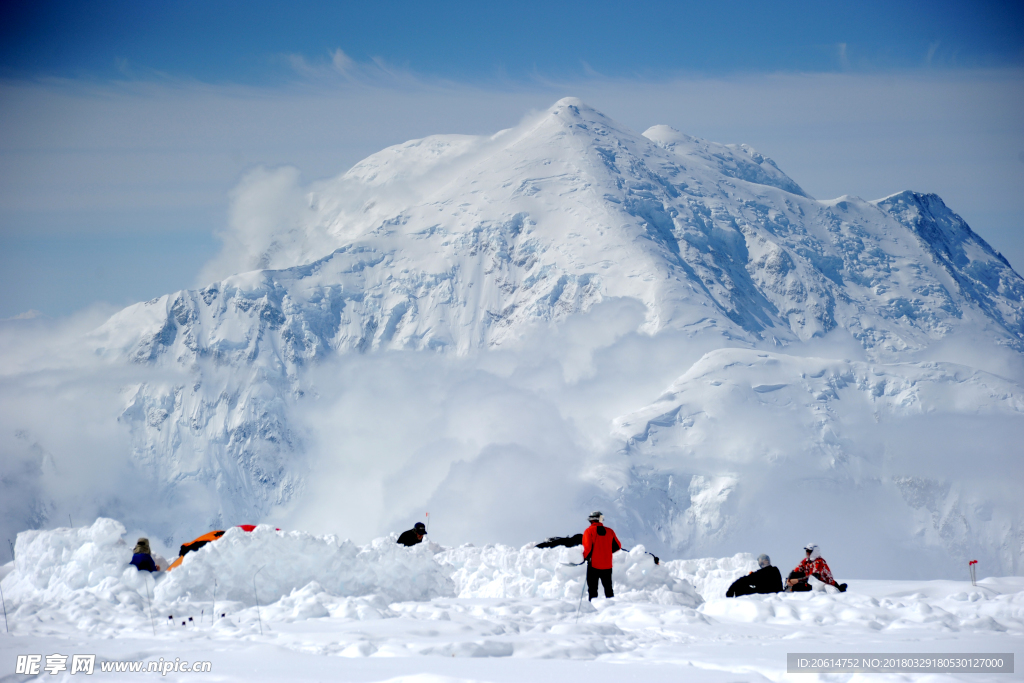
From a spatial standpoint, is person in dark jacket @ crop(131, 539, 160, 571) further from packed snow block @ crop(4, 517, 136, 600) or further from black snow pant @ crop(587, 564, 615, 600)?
black snow pant @ crop(587, 564, 615, 600)

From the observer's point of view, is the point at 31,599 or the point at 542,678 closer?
the point at 542,678

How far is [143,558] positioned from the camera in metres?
14.4

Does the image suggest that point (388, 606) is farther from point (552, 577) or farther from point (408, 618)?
A: point (552, 577)

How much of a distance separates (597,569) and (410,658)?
21.1ft

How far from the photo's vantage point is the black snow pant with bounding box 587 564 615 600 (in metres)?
15.4

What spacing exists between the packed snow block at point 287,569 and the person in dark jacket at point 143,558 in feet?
2.38

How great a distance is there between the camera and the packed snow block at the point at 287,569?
1398cm

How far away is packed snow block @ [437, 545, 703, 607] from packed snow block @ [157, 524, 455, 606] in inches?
116

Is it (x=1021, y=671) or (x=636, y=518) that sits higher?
(x=636, y=518)

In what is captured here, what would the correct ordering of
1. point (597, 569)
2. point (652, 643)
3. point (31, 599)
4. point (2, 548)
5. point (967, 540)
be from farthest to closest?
point (2, 548), point (967, 540), point (597, 569), point (31, 599), point (652, 643)

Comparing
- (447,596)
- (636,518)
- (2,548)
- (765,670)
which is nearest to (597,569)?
(447,596)

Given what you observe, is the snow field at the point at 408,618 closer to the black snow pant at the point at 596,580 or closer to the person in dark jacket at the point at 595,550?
the black snow pant at the point at 596,580

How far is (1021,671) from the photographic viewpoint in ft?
31.3

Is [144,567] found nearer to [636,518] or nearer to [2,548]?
[636,518]
